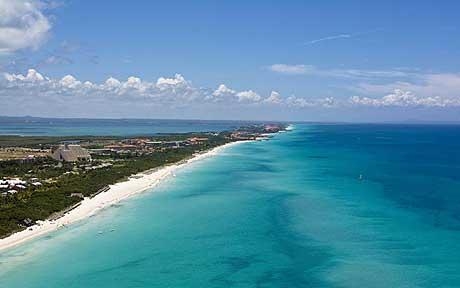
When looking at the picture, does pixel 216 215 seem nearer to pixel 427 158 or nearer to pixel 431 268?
pixel 431 268

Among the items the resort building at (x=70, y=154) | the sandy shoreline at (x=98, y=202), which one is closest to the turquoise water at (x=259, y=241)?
the sandy shoreline at (x=98, y=202)

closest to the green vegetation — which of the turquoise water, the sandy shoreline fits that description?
the sandy shoreline

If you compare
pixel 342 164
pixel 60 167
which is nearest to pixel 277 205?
pixel 60 167

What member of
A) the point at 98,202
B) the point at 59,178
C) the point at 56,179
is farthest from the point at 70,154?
the point at 98,202

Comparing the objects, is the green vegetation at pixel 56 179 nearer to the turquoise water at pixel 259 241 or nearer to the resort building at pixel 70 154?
the resort building at pixel 70 154

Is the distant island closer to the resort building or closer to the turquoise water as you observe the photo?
the resort building

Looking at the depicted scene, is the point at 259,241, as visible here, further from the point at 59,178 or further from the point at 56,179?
the point at 59,178

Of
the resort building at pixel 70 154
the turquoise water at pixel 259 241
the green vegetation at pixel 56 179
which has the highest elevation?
the resort building at pixel 70 154
